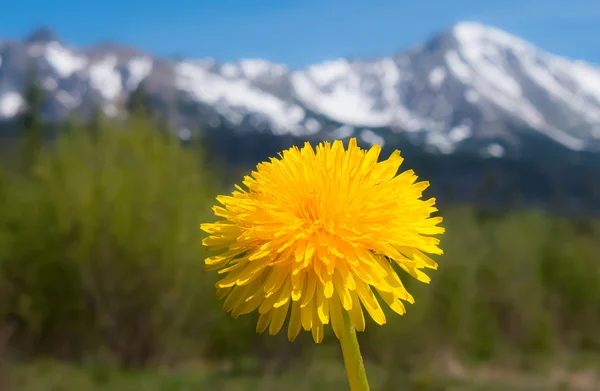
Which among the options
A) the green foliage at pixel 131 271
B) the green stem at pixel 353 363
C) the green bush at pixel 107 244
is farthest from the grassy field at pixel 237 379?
the green stem at pixel 353 363

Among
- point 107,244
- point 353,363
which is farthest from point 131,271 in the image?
point 353,363

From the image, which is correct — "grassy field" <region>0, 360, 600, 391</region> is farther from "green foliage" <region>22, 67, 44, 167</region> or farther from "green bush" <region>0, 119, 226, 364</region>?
"green foliage" <region>22, 67, 44, 167</region>

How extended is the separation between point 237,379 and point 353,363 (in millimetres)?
17404

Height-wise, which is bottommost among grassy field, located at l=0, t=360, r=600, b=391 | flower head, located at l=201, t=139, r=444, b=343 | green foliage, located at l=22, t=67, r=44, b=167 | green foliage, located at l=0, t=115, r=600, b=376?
flower head, located at l=201, t=139, r=444, b=343

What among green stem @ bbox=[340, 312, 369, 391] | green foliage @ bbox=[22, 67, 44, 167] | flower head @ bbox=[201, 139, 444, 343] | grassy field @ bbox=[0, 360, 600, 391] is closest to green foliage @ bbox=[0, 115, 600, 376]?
grassy field @ bbox=[0, 360, 600, 391]

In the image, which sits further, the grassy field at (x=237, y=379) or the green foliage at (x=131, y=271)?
the green foliage at (x=131, y=271)

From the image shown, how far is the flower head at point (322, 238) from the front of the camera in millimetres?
1492

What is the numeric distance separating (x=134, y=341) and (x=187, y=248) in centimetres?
379

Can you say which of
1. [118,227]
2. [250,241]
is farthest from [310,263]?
[118,227]

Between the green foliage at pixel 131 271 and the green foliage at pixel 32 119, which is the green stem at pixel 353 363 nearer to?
the green foliage at pixel 131 271

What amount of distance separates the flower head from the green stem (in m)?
0.08

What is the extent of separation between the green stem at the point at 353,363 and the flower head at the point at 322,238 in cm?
8

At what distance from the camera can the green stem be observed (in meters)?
1.17

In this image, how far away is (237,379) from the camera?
17.9 metres
